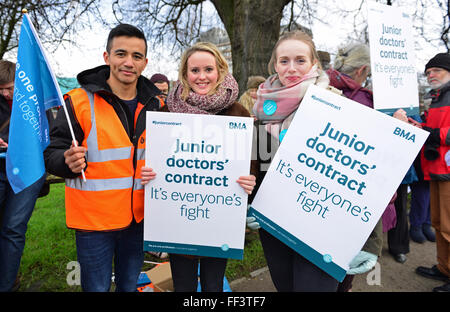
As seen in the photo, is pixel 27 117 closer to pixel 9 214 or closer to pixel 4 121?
pixel 4 121

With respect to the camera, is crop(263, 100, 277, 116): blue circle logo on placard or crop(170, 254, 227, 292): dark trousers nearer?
crop(263, 100, 277, 116): blue circle logo on placard

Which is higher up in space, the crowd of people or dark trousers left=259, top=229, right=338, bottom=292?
the crowd of people

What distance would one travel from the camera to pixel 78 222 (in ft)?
5.37

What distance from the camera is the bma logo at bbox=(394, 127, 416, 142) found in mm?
1304

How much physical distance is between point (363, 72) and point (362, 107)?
0.95 m

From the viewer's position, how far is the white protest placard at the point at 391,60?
6.30 feet

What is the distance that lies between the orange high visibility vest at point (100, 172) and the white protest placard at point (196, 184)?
176 mm

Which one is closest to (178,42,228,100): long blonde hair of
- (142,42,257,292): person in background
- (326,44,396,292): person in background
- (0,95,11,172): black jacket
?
(142,42,257,292): person in background

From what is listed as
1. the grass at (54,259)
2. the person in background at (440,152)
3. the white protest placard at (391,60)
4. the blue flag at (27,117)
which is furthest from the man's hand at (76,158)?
the person in background at (440,152)

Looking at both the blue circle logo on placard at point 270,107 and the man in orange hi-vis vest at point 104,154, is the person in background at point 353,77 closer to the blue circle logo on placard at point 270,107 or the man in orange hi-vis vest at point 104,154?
the blue circle logo on placard at point 270,107

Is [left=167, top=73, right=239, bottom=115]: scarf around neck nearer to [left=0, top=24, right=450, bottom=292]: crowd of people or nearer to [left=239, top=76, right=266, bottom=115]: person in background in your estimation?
[left=0, top=24, right=450, bottom=292]: crowd of people

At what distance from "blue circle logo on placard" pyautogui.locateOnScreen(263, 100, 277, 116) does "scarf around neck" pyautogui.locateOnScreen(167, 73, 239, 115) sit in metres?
0.21
